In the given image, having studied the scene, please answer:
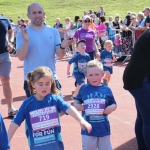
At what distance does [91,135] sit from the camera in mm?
4711

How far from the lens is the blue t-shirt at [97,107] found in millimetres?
4707

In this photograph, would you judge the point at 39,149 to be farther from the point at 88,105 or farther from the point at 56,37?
the point at 56,37

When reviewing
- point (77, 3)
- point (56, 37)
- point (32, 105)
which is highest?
point (56, 37)

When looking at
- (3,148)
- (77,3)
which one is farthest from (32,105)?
(77,3)

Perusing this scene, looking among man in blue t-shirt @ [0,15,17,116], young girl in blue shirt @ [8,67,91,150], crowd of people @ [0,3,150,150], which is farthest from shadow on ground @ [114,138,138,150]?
man in blue t-shirt @ [0,15,17,116]

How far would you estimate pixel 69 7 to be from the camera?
151 feet

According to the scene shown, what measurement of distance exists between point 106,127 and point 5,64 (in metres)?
3.30

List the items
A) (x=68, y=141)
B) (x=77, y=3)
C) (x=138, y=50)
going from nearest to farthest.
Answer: (x=138, y=50) < (x=68, y=141) < (x=77, y=3)

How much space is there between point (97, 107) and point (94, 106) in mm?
35

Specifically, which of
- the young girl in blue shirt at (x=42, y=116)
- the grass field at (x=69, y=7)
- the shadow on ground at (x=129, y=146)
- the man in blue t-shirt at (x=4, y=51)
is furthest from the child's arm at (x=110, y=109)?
the grass field at (x=69, y=7)

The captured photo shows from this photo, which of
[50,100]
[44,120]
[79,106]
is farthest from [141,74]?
[44,120]

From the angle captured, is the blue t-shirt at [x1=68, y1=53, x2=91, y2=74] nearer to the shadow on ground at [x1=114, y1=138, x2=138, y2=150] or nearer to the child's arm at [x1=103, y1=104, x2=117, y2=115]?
the shadow on ground at [x1=114, y1=138, x2=138, y2=150]

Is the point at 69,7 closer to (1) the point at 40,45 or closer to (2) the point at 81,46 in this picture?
(2) the point at 81,46

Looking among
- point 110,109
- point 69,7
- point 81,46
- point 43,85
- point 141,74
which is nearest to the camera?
point 43,85
